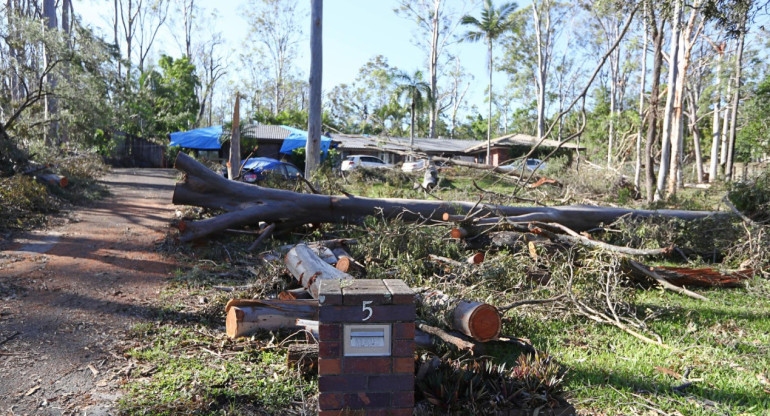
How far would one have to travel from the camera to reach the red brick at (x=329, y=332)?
10.1 feet

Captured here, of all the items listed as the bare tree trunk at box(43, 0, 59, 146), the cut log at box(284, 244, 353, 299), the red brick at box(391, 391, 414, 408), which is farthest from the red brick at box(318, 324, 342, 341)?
the bare tree trunk at box(43, 0, 59, 146)

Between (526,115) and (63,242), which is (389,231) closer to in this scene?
(63,242)

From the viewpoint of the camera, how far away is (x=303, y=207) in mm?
9078

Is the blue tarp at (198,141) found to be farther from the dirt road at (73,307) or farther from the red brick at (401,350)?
the red brick at (401,350)

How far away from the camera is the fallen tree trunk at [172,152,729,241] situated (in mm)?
8977

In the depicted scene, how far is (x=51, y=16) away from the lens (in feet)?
68.7

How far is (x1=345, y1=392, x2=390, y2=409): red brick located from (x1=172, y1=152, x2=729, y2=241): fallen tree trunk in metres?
5.76

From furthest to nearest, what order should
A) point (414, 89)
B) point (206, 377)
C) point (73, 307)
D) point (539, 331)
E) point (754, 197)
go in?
point (414, 89), point (754, 197), point (73, 307), point (539, 331), point (206, 377)

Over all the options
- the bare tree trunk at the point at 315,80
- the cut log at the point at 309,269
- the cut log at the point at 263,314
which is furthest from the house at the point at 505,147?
the cut log at the point at 263,314

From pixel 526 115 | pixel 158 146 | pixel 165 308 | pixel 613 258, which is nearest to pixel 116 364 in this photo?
pixel 165 308

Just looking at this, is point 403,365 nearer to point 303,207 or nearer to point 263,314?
point 263,314

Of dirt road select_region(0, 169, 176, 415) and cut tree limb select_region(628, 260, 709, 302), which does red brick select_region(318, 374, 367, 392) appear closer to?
dirt road select_region(0, 169, 176, 415)

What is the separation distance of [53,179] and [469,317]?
1302 centimetres

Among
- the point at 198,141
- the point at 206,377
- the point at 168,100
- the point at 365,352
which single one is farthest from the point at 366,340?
the point at 168,100
